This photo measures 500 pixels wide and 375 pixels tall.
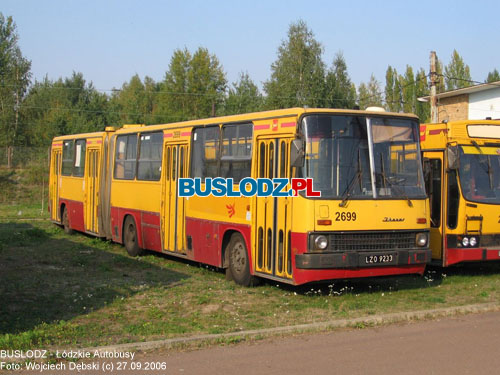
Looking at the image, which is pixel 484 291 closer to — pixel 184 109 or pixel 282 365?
pixel 282 365

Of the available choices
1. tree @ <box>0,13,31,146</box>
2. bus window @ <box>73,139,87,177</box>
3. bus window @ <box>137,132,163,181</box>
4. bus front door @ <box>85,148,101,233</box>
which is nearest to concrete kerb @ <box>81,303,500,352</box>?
bus window @ <box>137,132,163,181</box>

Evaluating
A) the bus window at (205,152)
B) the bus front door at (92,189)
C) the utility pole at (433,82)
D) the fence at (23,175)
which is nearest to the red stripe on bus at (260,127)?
the bus window at (205,152)

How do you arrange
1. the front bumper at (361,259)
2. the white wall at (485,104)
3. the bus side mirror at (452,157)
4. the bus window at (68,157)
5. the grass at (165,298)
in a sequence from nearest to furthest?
the grass at (165,298)
the front bumper at (361,259)
the bus side mirror at (452,157)
the bus window at (68,157)
the white wall at (485,104)

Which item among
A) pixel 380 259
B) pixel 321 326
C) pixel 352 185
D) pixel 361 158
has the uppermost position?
pixel 361 158

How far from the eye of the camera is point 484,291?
11703 millimetres

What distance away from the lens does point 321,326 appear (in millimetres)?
8641

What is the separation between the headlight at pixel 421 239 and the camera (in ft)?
36.3

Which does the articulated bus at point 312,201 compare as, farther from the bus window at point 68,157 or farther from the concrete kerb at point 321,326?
the bus window at point 68,157

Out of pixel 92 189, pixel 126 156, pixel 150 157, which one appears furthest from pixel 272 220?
pixel 92 189

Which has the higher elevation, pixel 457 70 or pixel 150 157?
pixel 457 70

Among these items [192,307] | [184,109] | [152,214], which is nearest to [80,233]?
[152,214]

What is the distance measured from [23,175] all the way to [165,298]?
38734mm

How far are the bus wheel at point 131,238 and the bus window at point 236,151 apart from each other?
5174 millimetres

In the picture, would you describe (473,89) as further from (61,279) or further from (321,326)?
(321,326)
